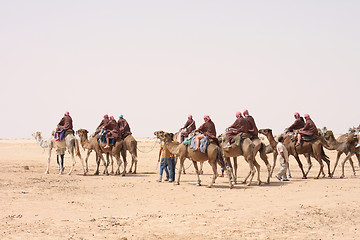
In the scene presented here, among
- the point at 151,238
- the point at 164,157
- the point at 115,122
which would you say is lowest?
the point at 151,238

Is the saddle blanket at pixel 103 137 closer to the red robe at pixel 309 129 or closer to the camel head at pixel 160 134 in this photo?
the camel head at pixel 160 134

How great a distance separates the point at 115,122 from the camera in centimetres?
2048

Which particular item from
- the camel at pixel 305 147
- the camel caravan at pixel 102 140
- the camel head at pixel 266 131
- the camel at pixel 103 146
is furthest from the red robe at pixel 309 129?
the camel at pixel 103 146

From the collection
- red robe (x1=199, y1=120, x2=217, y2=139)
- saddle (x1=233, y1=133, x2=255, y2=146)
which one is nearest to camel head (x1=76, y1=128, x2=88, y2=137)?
red robe (x1=199, y1=120, x2=217, y2=139)

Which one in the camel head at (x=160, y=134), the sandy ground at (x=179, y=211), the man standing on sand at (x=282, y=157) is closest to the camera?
the sandy ground at (x=179, y=211)

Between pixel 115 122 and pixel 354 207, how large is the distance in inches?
479

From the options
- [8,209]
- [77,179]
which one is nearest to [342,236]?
[8,209]

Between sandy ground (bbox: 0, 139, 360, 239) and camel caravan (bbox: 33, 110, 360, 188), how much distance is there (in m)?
1.14

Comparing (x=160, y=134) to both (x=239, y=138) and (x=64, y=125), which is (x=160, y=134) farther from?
(x=64, y=125)

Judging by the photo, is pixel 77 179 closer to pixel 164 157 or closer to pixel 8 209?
pixel 164 157

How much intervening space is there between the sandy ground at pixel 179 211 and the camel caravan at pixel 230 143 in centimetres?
114

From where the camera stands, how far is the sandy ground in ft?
30.4

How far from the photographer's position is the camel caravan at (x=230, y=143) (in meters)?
16.0

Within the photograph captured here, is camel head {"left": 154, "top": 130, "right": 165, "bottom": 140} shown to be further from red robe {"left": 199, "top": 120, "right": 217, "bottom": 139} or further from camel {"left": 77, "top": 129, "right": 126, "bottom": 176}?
camel {"left": 77, "top": 129, "right": 126, "bottom": 176}
